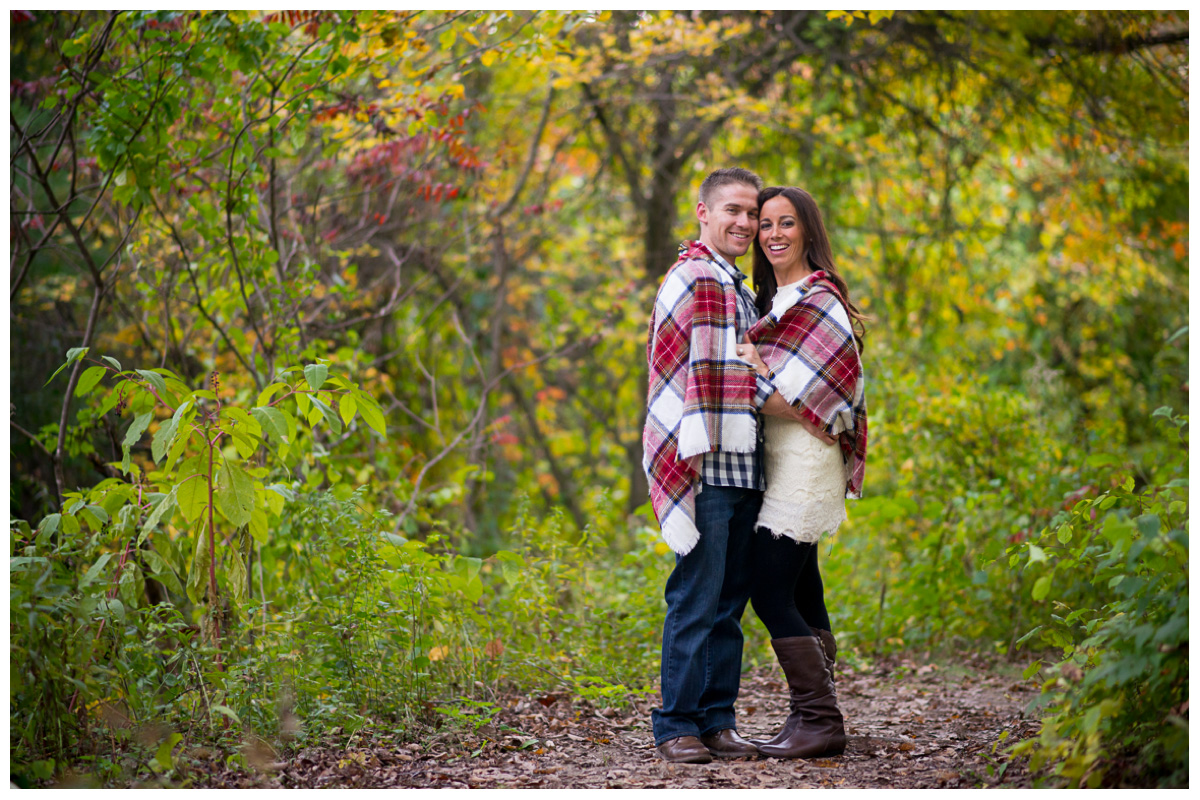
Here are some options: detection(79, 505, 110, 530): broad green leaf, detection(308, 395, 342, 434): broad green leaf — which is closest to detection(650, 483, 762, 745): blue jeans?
detection(308, 395, 342, 434): broad green leaf

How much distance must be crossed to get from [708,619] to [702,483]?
374mm

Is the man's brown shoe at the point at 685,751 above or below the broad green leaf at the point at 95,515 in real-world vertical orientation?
below

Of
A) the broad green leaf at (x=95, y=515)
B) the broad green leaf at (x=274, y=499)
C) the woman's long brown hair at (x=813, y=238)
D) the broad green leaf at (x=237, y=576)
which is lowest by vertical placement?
the broad green leaf at (x=237, y=576)

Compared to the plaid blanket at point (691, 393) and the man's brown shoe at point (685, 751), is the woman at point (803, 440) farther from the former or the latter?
the man's brown shoe at point (685, 751)

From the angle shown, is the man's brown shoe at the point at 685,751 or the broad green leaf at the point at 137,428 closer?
the broad green leaf at the point at 137,428

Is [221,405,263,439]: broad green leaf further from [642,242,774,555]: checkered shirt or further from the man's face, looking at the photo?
the man's face

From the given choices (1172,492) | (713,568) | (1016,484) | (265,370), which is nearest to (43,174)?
(265,370)

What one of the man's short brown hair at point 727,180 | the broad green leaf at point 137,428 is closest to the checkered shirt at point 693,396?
the man's short brown hair at point 727,180

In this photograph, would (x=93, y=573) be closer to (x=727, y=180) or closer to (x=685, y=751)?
(x=685, y=751)

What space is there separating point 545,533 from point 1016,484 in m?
2.36

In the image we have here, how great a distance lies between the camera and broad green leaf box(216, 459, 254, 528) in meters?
2.46

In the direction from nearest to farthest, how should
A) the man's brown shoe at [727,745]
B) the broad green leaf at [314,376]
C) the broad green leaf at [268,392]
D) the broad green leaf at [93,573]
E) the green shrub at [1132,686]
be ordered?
the green shrub at [1132,686], the broad green leaf at [93,573], the broad green leaf at [314,376], the broad green leaf at [268,392], the man's brown shoe at [727,745]

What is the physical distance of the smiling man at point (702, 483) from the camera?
2555 millimetres

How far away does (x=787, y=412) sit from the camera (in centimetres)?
258
